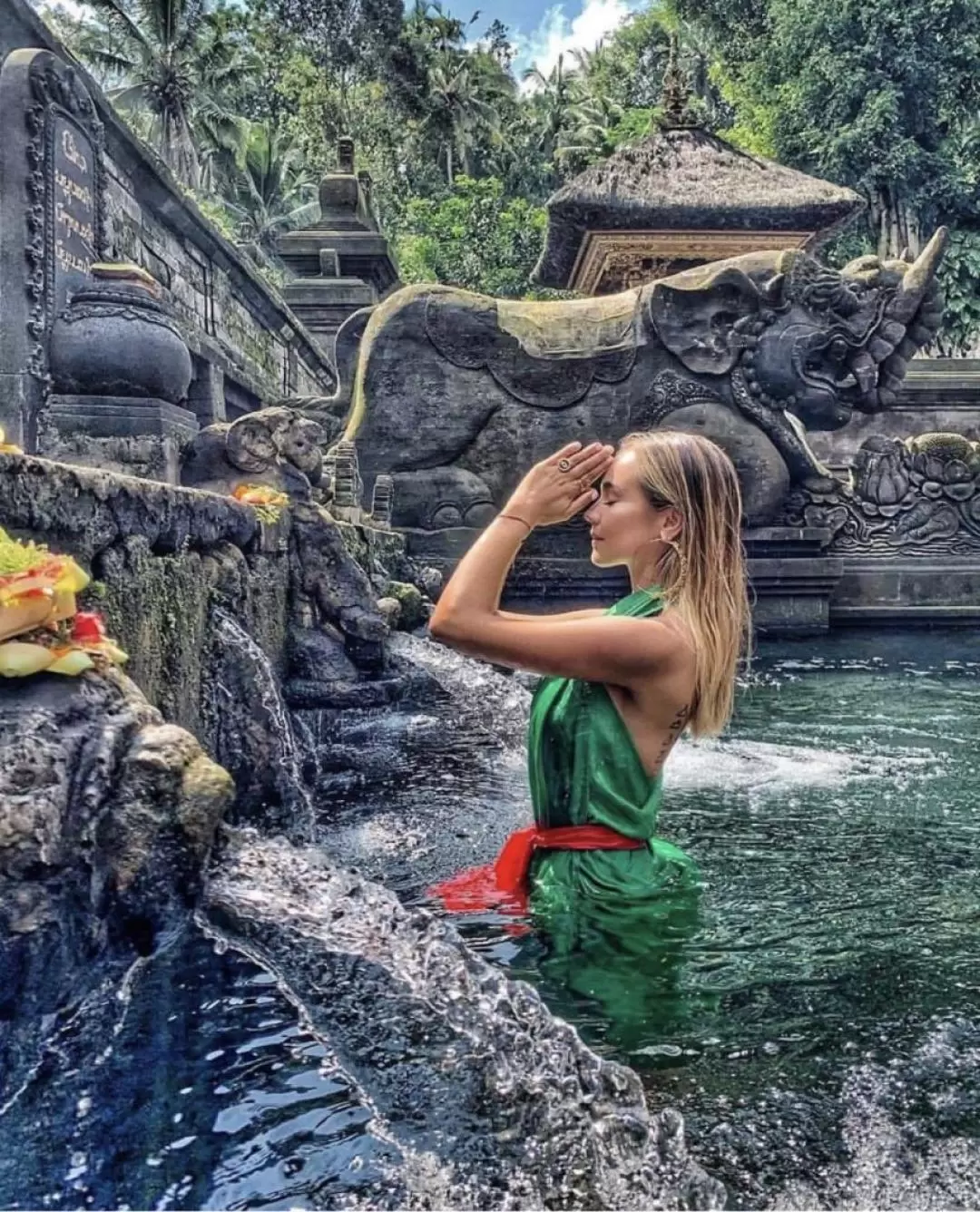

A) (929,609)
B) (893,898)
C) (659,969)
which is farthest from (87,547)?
(929,609)

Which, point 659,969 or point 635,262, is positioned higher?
point 635,262

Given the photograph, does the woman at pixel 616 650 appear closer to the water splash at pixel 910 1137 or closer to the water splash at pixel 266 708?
the water splash at pixel 910 1137

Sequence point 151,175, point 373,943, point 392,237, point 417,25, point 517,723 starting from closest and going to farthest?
1. point 373,943
2. point 517,723
3. point 151,175
4. point 392,237
5. point 417,25

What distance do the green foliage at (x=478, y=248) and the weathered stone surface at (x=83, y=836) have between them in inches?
1303

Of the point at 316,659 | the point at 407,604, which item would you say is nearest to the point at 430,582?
the point at 407,604

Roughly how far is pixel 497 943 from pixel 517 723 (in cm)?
297

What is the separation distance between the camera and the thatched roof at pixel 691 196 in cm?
1382

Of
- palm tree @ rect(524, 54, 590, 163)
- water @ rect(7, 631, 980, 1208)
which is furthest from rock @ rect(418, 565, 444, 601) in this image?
palm tree @ rect(524, 54, 590, 163)

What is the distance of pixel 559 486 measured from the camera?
2111 millimetres

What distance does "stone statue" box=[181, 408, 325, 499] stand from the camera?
5531 millimetres

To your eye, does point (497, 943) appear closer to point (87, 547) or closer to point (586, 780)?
point (586, 780)

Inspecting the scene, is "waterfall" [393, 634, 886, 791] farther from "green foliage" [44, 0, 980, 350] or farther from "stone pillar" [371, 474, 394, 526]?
"green foliage" [44, 0, 980, 350]

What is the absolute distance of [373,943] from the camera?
212 cm

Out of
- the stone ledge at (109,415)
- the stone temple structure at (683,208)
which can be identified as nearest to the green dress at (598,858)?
the stone ledge at (109,415)
